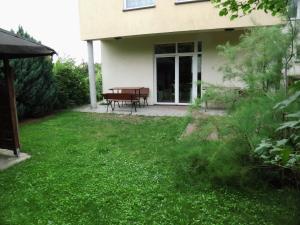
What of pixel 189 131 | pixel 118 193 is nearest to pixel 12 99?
pixel 118 193

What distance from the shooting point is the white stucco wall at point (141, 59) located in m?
11.7

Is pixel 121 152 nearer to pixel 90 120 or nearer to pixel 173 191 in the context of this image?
pixel 173 191

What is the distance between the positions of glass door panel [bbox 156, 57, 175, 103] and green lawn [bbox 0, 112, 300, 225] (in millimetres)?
6193

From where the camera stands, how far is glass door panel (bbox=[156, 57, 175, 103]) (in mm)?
12711

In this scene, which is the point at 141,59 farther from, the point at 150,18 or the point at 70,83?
the point at 70,83

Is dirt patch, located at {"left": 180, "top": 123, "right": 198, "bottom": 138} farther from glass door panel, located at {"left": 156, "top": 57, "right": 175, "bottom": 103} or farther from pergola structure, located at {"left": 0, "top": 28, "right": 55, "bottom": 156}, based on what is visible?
glass door panel, located at {"left": 156, "top": 57, "right": 175, "bottom": 103}

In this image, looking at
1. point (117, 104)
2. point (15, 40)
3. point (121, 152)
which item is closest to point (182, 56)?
point (117, 104)

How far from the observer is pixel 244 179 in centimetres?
414

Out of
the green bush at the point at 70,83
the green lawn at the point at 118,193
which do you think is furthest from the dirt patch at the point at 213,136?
the green bush at the point at 70,83

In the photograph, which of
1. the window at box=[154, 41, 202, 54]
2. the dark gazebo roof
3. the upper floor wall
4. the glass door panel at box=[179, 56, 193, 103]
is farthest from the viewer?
the glass door panel at box=[179, 56, 193, 103]

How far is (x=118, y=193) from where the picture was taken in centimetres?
424

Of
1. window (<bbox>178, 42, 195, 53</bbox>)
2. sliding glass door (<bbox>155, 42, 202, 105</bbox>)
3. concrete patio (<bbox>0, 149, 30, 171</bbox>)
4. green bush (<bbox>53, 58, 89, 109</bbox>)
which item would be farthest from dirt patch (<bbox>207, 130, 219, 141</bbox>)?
green bush (<bbox>53, 58, 89, 109</bbox>)

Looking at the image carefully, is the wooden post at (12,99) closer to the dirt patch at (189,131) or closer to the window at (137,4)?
the dirt patch at (189,131)

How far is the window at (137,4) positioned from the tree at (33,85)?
390 centimetres
